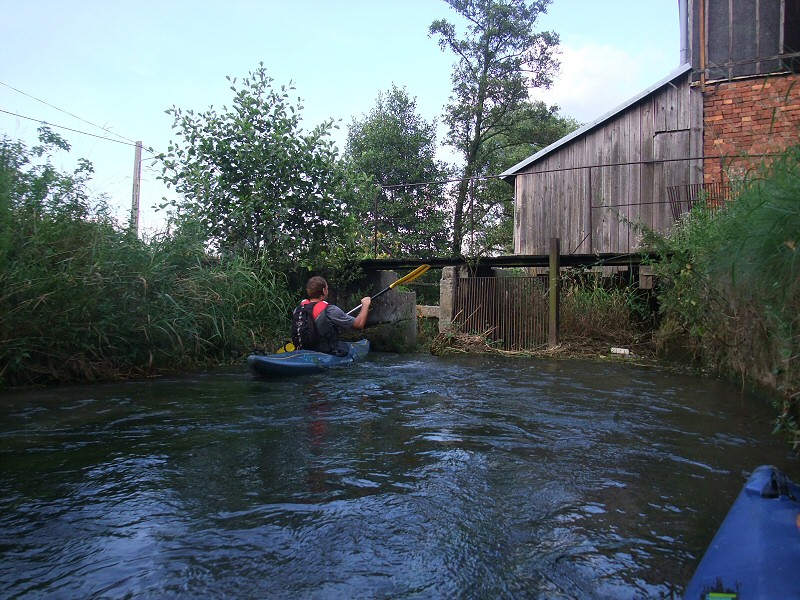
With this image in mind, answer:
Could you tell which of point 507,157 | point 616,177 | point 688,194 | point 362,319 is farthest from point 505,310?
point 507,157

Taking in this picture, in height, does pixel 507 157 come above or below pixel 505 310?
above

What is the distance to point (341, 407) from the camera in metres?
5.62

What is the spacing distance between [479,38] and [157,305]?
15942 millimetres

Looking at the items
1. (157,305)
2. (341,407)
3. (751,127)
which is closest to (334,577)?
(341,407)

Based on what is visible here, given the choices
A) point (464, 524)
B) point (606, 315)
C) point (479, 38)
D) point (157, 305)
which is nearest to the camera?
point (464, 524)

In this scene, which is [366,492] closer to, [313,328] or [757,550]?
[757,550]

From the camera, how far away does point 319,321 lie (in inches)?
300

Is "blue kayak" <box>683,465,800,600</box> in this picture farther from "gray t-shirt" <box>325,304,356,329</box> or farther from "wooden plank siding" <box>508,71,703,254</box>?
"wooden plank siding" <box>508,71,703,254</box>

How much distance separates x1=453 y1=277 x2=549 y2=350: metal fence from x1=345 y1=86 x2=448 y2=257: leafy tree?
7.03 metres

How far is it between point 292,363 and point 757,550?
5749 millimetres

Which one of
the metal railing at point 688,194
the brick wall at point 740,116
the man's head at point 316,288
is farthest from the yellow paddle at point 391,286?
the brick wall at point 740,116

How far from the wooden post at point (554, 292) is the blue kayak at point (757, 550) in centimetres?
814

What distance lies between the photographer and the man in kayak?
7.54 meters

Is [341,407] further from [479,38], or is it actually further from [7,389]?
[479,38]
